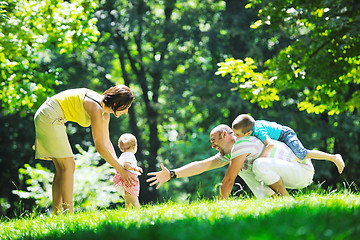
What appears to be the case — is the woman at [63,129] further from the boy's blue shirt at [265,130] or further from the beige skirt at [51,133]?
the boy's blue shirt at [265,130]

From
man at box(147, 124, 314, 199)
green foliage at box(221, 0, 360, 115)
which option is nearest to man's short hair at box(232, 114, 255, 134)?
man at box(147, 124, 314, 199)

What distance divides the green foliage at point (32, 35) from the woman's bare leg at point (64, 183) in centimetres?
414

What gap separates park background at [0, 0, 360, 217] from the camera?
7734mm

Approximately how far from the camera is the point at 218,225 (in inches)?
96.0

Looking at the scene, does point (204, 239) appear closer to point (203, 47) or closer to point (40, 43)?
point (40, 43)

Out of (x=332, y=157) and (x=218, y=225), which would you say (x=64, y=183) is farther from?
(x=332, y=157)

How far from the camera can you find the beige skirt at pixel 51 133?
15.4ft

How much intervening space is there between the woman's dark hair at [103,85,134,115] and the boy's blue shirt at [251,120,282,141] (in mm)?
1537

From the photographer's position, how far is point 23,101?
29.8ft

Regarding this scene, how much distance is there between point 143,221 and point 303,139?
1423 centimetres

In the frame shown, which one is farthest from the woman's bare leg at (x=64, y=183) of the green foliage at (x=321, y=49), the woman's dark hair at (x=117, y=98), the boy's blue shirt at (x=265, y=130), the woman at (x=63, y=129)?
the green foliage at (x=321, y=49)

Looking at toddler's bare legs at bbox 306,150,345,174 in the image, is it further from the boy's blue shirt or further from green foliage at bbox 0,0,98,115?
green foliage at bbox 0,0,98,115

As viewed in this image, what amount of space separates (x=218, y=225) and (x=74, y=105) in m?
2.73

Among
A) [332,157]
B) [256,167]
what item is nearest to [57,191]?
[256,167]
